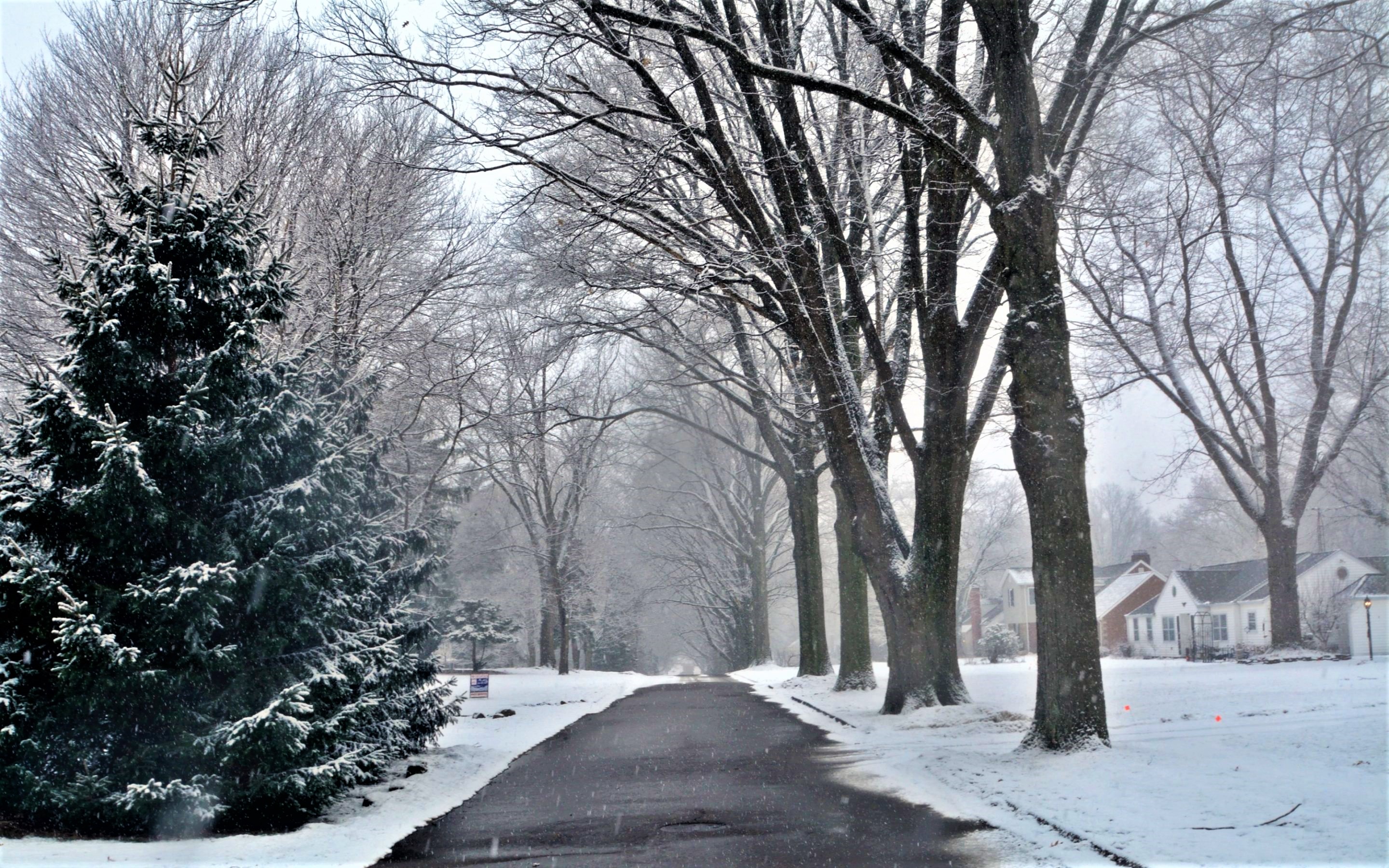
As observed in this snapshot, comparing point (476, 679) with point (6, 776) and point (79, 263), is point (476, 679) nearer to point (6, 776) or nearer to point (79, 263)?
point (79, 263)

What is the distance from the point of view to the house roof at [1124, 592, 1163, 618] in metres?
53.0

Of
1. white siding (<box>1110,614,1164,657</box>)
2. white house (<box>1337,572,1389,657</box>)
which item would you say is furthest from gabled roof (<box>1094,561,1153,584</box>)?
white house (<box>1337,572,1389,657</box>)

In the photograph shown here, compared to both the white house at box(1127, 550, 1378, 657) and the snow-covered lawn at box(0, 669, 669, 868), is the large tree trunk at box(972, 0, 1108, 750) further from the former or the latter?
the white house at box(1127, 550, 1378, 657)

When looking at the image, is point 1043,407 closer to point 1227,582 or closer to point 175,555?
point 175,555

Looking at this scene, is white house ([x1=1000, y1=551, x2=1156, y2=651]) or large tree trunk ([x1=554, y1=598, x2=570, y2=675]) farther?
white house ([x1=1000, y1=551, x2=1156, y2=651])

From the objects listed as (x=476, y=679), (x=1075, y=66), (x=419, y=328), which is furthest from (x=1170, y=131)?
(x=476, y=679)

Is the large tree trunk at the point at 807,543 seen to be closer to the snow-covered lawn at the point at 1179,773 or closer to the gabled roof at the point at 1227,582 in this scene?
the snow-covered lawn at the point at 1179,773

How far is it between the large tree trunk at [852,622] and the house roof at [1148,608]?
36.7 metres

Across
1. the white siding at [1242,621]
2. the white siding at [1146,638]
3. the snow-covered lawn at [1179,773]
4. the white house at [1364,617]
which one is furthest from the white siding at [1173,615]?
the snow-covered lawn at [1179,773]

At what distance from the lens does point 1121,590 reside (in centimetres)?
5638

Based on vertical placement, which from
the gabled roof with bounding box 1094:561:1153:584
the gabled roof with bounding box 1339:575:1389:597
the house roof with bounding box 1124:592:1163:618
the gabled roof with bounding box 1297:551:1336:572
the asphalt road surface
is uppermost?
the gabled roof with bounding box 1297:551:1336:572

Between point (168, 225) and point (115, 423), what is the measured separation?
1.93m

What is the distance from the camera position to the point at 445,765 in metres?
11.9

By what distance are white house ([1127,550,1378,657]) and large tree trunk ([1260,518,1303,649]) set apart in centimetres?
1126
